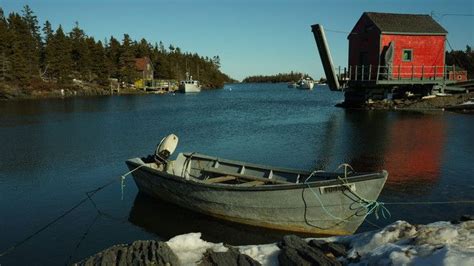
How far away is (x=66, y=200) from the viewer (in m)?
13.2

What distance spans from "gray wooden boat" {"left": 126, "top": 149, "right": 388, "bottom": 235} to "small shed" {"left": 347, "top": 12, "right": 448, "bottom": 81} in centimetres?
2695

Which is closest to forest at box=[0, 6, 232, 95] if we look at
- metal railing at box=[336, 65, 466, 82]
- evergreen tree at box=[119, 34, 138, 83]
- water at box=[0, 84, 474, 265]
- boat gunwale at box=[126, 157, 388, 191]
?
evergreen tree at box=[119, 34, 138, 83]

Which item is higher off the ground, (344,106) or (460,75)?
(460,75)

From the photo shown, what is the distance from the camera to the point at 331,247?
21.9 feet

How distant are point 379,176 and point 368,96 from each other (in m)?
32.7

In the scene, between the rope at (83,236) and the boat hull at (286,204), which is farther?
the boat hull at (286,204)

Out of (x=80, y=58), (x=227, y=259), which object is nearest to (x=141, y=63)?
(x=80, y=58)

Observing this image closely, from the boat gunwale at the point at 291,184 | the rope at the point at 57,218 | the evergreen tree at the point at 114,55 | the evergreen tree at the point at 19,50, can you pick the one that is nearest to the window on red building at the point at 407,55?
the rope at the point at 57,218

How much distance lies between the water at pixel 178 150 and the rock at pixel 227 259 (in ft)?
9.85

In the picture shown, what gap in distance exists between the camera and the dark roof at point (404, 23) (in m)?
36.7

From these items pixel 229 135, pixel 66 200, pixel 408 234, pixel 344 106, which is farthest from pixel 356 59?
pixel 408 234

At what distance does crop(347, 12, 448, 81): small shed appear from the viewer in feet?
119

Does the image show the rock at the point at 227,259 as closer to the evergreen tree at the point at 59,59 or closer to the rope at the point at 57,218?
the rope at the point at 57,218

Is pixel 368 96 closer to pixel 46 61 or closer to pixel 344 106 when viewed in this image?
pixel 344 106
